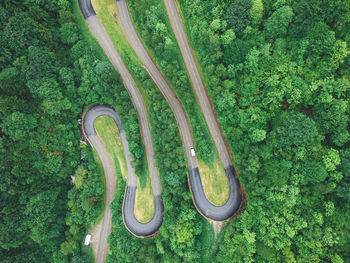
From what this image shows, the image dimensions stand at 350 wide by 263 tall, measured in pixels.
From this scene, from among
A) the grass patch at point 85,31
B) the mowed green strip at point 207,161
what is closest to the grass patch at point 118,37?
the grass patch at point 85,31

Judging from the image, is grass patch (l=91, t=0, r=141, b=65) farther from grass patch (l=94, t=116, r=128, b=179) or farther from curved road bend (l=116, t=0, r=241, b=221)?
grass patch (l=94, t=116, r=128, b=179)

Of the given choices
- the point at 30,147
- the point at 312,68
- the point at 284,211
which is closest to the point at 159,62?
the point at 312,68

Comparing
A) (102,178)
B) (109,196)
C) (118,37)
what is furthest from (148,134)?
(118,37)

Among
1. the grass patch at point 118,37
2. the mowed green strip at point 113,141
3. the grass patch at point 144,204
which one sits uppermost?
the grass patch at point 118,37

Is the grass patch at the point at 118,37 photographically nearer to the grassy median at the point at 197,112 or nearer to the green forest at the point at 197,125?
the grassy median at the point at 197,112

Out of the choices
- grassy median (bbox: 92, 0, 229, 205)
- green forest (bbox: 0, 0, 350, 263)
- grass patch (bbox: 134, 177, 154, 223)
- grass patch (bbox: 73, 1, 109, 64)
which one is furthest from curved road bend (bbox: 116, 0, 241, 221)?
grass patch (bbox: 134, 177, 154, 223)

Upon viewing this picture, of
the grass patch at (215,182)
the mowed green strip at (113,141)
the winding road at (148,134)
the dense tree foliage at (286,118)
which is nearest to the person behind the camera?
the dense tree foliage at (286,118)
